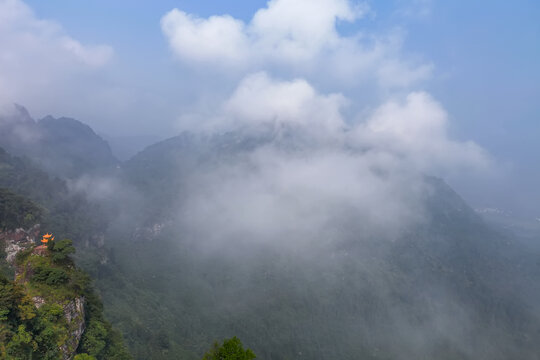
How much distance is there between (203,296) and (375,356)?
345 feet

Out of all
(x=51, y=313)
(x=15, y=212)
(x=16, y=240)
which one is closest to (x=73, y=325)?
(x=51, y=313)

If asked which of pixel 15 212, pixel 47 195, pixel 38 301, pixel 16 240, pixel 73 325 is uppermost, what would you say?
pixel 47 195

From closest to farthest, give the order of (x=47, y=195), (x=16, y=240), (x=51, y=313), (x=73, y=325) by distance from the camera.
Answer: (x=51, y=313) → (x=73, y=325) → (x=16, y=240) → (x=47, y=195)

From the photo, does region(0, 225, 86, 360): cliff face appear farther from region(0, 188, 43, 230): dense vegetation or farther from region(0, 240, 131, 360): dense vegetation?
region(0, 188, 43, 230): dense vegetation

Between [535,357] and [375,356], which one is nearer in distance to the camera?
[375,356]

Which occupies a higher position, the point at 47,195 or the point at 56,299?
the point at 47,195

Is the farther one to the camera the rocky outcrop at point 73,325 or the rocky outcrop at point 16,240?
the rocky outcrop at point 16,240

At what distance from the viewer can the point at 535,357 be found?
188m

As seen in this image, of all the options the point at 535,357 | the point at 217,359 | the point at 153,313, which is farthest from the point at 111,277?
the point at 535,357

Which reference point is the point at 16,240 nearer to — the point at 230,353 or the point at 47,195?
the point at 47,195

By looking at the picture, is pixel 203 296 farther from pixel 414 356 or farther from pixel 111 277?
pixel 414 356

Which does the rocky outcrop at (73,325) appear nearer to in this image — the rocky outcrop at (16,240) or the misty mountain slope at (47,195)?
the rocky outcrop at (16,240)

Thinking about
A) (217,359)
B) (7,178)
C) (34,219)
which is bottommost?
(217,359)

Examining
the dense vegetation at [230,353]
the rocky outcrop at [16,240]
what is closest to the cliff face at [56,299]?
the dense vegetation at [230,353]
